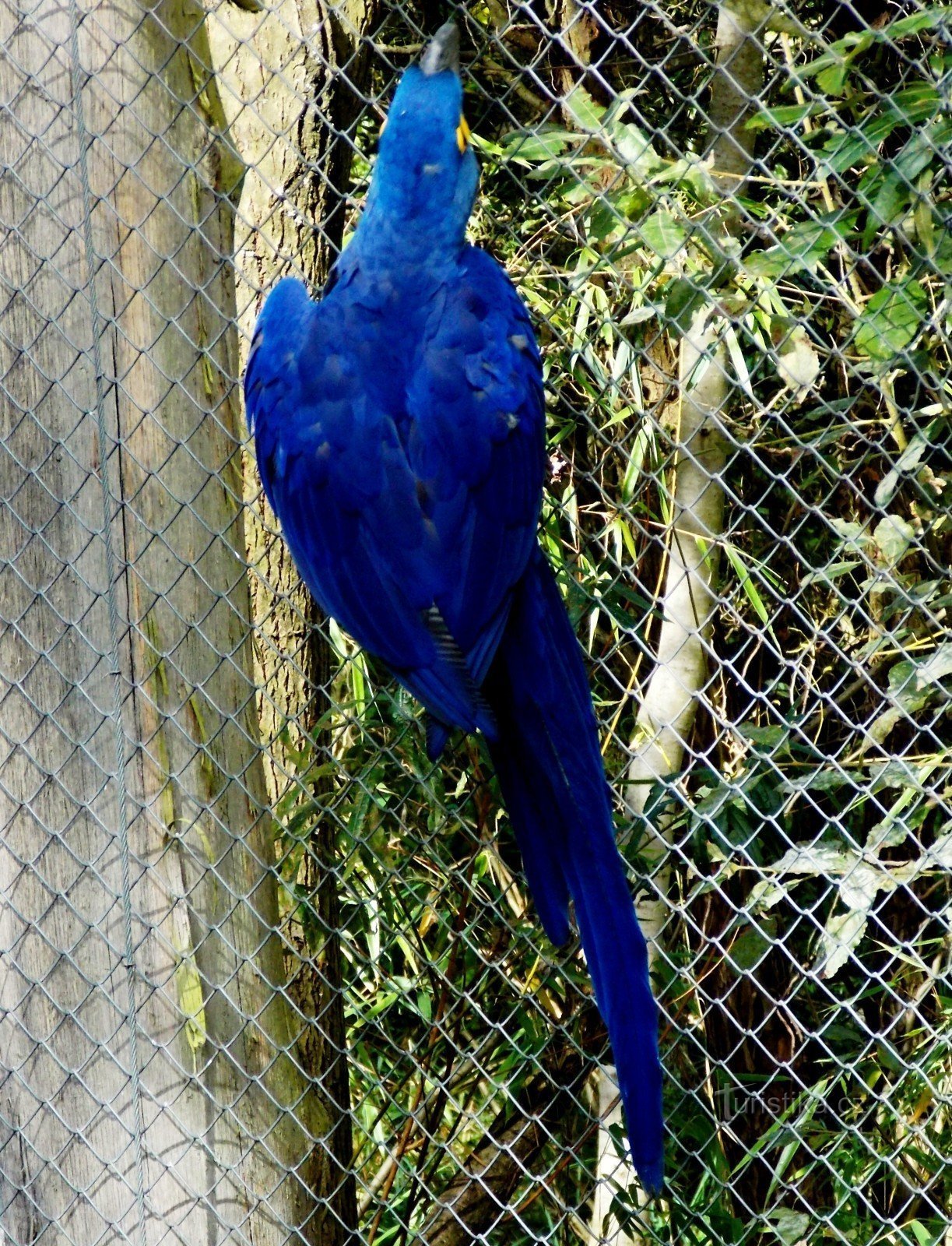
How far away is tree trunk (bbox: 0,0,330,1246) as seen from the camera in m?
Result: 1.64

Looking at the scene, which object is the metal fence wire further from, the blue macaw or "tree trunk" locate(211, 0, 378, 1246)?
the blue macaw

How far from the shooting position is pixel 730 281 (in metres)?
1.63

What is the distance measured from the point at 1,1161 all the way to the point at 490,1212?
830mm

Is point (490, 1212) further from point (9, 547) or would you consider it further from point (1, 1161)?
point (9, 547)

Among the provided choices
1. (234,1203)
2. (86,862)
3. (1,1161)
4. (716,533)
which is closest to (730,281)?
(716,533)

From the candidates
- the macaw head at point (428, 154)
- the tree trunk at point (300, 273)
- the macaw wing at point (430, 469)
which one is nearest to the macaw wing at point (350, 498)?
the macaw wing at point (430, 469)

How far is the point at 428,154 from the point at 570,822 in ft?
2.43

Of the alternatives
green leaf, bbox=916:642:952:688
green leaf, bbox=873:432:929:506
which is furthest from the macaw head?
green leaf, bbox=916:642:952:688

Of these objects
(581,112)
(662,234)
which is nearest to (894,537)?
(662,234)

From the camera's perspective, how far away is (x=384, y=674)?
2033mm

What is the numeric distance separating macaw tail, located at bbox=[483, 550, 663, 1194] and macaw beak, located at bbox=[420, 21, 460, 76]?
539mm

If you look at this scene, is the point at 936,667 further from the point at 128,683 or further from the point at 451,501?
the point at 128,683

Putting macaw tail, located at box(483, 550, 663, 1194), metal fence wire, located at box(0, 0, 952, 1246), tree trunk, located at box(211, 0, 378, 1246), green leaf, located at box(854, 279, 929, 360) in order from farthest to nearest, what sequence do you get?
tree trunk, located at box(211, 0, 378, 1246) < metal fence wire, located at box(0, 0, 952, 1246) < macaw tail, located at box(483, 550, 663, 1194) < green leaf, located at box(854, 279, 929, 360)

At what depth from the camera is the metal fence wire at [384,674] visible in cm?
154
